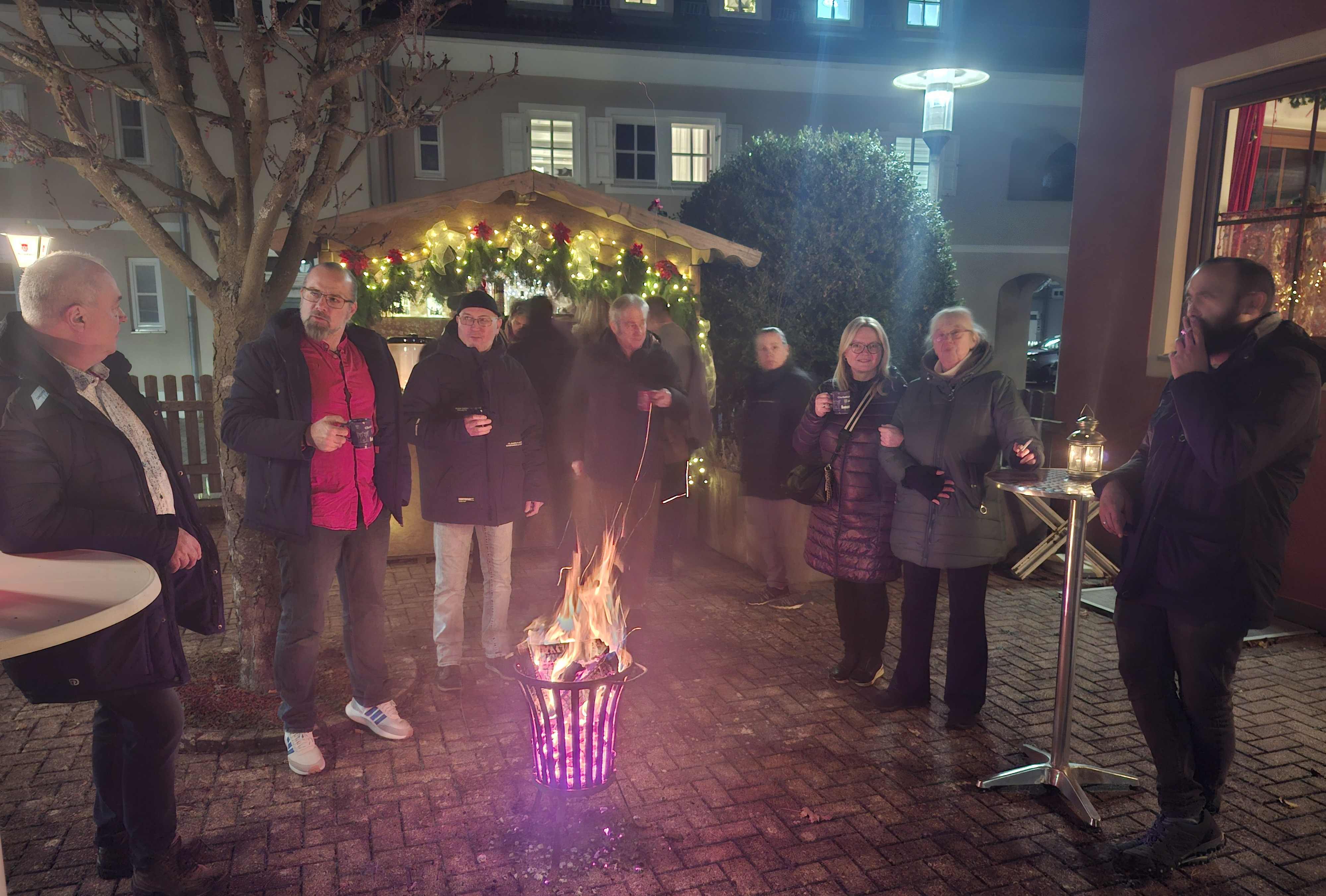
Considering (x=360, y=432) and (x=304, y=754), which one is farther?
(x=304, y=754)

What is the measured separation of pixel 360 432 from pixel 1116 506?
3.04 metres

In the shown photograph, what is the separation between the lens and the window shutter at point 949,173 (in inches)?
774

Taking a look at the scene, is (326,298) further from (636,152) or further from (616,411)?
(636,152)

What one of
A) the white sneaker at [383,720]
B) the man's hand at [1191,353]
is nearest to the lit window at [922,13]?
the man's hand at [1191,353]

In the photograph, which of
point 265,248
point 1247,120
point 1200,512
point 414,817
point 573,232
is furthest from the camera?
point 573,232

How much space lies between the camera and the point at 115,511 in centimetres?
279

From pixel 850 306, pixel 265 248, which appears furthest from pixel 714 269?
pixel 265 248

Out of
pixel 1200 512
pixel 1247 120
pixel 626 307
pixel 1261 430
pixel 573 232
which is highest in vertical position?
pixel 1247 120

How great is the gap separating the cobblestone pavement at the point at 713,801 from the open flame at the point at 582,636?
0.67 meters

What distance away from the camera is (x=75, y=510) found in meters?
2.71

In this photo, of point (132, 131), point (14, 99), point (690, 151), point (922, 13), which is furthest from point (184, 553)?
point (922, 13)

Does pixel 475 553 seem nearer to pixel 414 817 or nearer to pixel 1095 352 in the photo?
pixel 414 817

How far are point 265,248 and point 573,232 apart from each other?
4205mm

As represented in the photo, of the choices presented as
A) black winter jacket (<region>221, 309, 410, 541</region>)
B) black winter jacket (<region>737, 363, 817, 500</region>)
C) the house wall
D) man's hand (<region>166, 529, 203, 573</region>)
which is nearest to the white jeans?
black winter jacket (<region>221, 309, 410, 541</region>)
